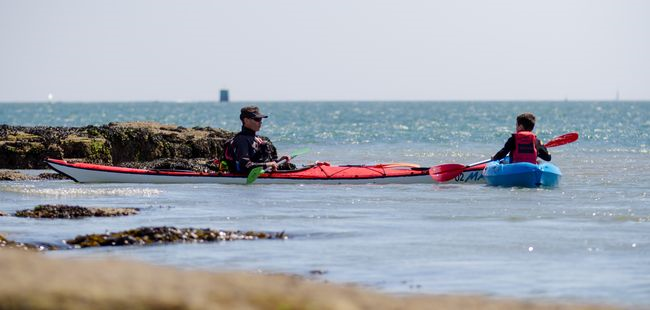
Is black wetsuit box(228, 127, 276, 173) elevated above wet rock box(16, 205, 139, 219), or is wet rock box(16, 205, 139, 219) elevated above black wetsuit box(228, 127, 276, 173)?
black wetsuit box(228, 127, 276, 173)

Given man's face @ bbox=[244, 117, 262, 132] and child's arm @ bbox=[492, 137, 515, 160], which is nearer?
man's face @ bbox=[244, 117, 262, 132]

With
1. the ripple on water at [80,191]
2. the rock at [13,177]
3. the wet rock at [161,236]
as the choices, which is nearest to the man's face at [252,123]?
the ripple on water at [80,191]

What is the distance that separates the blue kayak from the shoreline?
12141 millimetres

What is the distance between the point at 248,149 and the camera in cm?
2023

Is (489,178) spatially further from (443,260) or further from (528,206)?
(443,260)

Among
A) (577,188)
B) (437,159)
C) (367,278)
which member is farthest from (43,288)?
(437,159)

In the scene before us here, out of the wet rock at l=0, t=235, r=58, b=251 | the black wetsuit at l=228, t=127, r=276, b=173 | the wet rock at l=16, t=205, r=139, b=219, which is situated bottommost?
the wet rock at l=0, t=235, r=58, b=251

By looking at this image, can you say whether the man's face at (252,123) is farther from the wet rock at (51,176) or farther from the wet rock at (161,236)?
the wet rock at (161,236)

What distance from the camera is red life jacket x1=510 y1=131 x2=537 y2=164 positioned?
1981 cm

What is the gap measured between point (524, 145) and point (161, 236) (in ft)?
30.5

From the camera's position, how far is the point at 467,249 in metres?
11.8

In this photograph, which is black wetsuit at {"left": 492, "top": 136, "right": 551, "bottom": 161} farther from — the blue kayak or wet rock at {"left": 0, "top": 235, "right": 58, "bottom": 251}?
wet rock at {"left": 0, "top": 235, "right": 58, "bottom": 251}

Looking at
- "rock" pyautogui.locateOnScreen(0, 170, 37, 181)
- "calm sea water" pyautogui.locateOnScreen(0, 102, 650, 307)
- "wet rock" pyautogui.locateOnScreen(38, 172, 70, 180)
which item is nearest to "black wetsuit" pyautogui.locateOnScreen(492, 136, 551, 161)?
"calm sea water" pyautogui.locateOnScreen(0, 102, 650, 307)

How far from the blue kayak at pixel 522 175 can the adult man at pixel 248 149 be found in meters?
3.86
